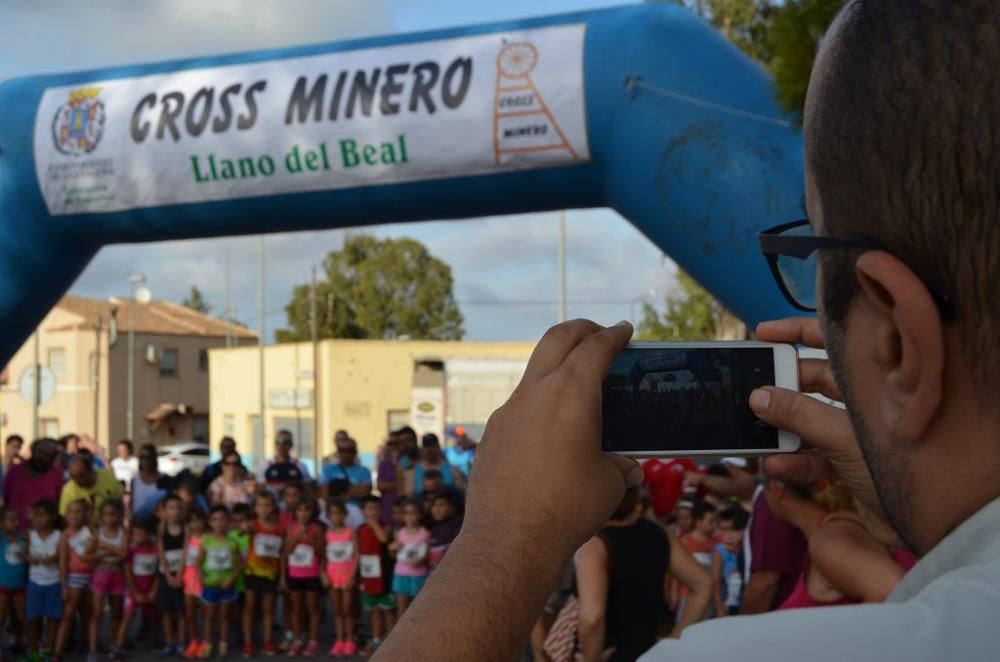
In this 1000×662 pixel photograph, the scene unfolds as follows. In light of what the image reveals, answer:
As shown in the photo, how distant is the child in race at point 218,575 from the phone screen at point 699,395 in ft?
30.7

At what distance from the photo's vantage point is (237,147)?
704 centimetres

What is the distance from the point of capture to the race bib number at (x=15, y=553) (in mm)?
9812

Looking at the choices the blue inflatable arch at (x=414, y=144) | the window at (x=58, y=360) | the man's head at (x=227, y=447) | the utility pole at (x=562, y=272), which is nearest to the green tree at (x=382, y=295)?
the window at (x=58, y=360)

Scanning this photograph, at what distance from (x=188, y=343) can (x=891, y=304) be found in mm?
52560

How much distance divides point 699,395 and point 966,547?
0.54 metres

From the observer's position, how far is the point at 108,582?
10.0 m

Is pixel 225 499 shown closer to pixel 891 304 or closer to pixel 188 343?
pixel 891 304

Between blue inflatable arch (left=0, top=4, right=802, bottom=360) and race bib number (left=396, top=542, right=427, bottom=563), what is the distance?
3.38 metres

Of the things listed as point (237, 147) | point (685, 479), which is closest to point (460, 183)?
point (237, 147)

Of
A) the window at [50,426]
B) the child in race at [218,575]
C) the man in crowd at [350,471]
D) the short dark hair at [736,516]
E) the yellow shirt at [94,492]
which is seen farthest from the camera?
the window at [50,426]

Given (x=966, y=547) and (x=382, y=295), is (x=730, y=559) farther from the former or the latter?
(x=382, y=295)

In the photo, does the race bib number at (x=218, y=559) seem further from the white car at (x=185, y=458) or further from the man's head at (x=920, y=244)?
the white car at (x=185, y=458)

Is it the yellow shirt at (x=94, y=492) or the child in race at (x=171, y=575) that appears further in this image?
the yellow shirt at (x=94, y=492)

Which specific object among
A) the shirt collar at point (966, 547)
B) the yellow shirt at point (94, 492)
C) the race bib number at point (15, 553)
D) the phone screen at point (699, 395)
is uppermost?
the phone screen at point (699, 395)
